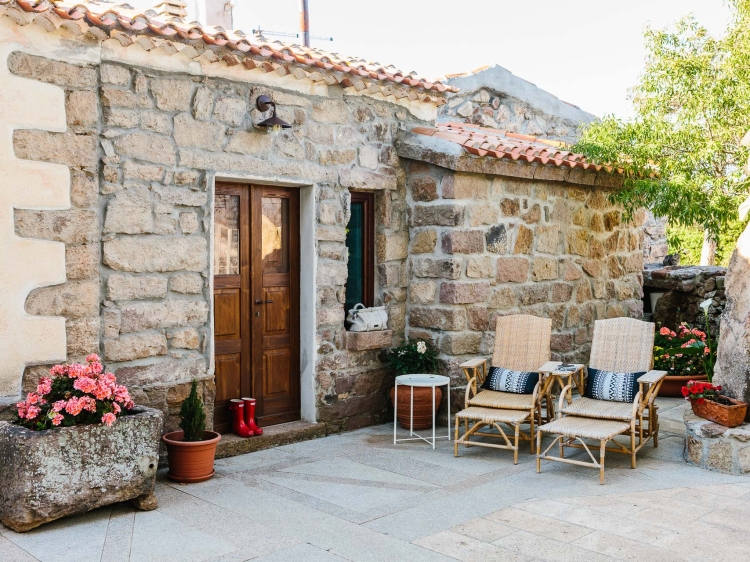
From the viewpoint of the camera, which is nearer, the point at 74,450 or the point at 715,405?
the point at 74,450

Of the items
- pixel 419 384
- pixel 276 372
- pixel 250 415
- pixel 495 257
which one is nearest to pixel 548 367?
pixel 419 384

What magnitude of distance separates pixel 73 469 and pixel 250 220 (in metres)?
2.49

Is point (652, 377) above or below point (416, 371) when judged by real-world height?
above

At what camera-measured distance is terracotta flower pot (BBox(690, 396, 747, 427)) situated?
17.0ft

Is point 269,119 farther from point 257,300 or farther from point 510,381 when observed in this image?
point 510,381

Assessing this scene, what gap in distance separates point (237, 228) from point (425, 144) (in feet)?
6.07

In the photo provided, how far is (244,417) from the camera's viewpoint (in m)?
5.84

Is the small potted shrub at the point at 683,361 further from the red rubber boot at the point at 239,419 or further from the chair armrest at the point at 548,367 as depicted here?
the red rubber boot at the point at 239,419

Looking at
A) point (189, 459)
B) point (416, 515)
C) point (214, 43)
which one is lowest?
point (416, 515)

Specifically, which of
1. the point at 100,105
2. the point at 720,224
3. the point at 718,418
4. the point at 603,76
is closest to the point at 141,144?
the point at 100,105

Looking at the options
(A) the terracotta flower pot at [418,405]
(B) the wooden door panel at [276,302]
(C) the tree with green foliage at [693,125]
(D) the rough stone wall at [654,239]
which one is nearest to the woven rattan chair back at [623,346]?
(A) the terracotta flower pot at [418,405]

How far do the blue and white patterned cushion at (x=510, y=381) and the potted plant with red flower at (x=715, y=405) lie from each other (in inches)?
44.4

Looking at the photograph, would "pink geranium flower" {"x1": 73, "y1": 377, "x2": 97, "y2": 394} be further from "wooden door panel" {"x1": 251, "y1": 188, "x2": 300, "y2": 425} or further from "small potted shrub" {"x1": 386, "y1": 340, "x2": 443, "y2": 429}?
"small potted shrub" {"x1": 386, "y1": 340, "x2": 443, "y2": 429}

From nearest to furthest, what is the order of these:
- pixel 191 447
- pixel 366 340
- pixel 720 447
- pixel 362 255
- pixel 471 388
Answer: pixel 191 447, pixel 720 447, pixel 471 388, pixel 366 340, pixel 362 255
